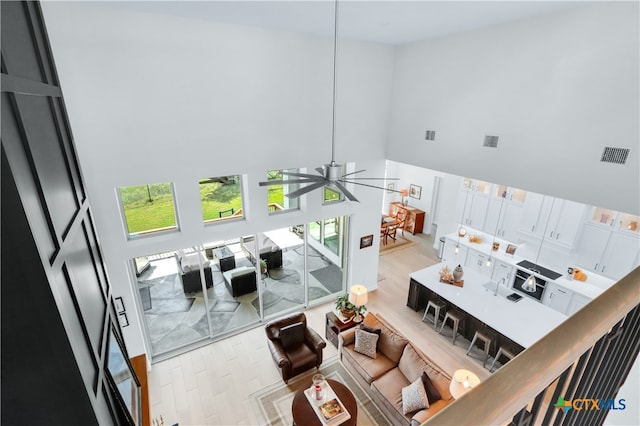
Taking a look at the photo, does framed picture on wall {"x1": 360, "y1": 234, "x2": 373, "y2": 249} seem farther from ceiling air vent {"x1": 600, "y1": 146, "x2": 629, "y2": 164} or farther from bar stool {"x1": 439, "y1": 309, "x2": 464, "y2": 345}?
ceiling air vent {"x1": 600, "y1": 146, "x2": 629, "y2": 164}

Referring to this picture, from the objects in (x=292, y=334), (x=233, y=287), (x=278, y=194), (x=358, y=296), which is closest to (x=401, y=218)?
(x=358, y=296)

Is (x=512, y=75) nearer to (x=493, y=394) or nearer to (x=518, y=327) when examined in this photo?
(x=518, y=327)

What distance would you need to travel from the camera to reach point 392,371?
4.92 meters

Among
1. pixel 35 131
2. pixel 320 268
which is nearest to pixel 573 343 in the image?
pixel 35 131

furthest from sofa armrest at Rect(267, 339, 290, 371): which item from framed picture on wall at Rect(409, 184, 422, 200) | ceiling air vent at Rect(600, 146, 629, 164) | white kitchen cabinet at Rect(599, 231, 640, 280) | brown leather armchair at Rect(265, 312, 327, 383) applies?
framed picture on wall at Rect(409, 184, 422, 200)

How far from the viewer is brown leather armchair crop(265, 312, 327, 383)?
5092 mm

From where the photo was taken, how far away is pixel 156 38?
161 inches

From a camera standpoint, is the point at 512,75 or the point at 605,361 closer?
the point at 605,361

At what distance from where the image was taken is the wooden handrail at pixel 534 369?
623 mm

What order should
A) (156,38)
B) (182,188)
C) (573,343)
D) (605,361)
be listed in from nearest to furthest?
(573,343) < (605,361) < (156,38) < (182,188)

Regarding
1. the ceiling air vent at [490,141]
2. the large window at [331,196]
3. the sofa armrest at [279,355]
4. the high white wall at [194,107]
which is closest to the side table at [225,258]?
the high white wall at [194,107]

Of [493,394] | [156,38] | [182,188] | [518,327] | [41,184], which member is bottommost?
Result: [518,327]

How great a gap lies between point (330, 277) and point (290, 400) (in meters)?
3.11

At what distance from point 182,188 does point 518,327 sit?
613 cm
